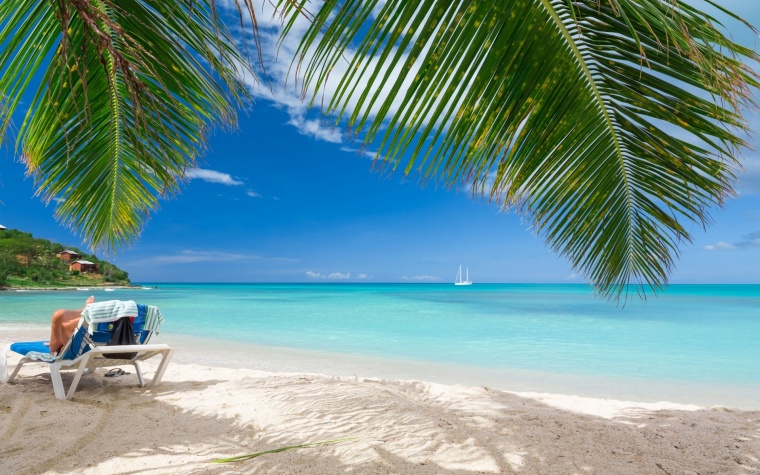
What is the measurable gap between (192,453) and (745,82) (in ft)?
10.3

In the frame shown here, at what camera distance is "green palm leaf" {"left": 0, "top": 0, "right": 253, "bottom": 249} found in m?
1.62

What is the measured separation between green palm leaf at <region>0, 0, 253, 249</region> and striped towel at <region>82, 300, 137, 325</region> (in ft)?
1.98

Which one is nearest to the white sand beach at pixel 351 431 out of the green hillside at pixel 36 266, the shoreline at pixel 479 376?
the shoreline at pixel 479 376

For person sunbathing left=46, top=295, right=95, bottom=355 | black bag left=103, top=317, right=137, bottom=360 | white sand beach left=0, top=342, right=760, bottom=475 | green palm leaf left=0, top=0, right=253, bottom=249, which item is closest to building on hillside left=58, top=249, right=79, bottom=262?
white sand beach left=0, top=342, right=760, bottom=475

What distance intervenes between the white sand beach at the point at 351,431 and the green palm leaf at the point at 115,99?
145cm

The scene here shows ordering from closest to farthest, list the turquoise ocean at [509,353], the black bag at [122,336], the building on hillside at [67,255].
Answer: the black bag at [122,336] → the turquoise ocean at [509,353] → the building on hillside at [67,255]

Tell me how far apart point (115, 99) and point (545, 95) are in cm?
229

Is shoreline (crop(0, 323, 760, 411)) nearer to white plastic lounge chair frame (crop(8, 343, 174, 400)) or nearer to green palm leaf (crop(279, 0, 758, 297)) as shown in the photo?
white plastic lounge chair frame (crop(8, 343, 174, 400))

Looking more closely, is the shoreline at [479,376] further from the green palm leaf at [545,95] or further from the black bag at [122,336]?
the green palm leaf at [545,95]

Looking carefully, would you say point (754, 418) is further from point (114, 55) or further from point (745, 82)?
point (114, 55)

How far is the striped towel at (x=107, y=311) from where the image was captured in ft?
13.3

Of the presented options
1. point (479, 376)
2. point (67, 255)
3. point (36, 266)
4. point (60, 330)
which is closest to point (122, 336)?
point (60, 330)

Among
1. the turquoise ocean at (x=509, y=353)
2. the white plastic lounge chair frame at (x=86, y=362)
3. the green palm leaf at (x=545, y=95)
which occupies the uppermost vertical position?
the green palm leaf at (x=545, y=95)

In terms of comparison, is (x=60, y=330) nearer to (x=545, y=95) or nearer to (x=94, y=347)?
(x=94, y=347)
